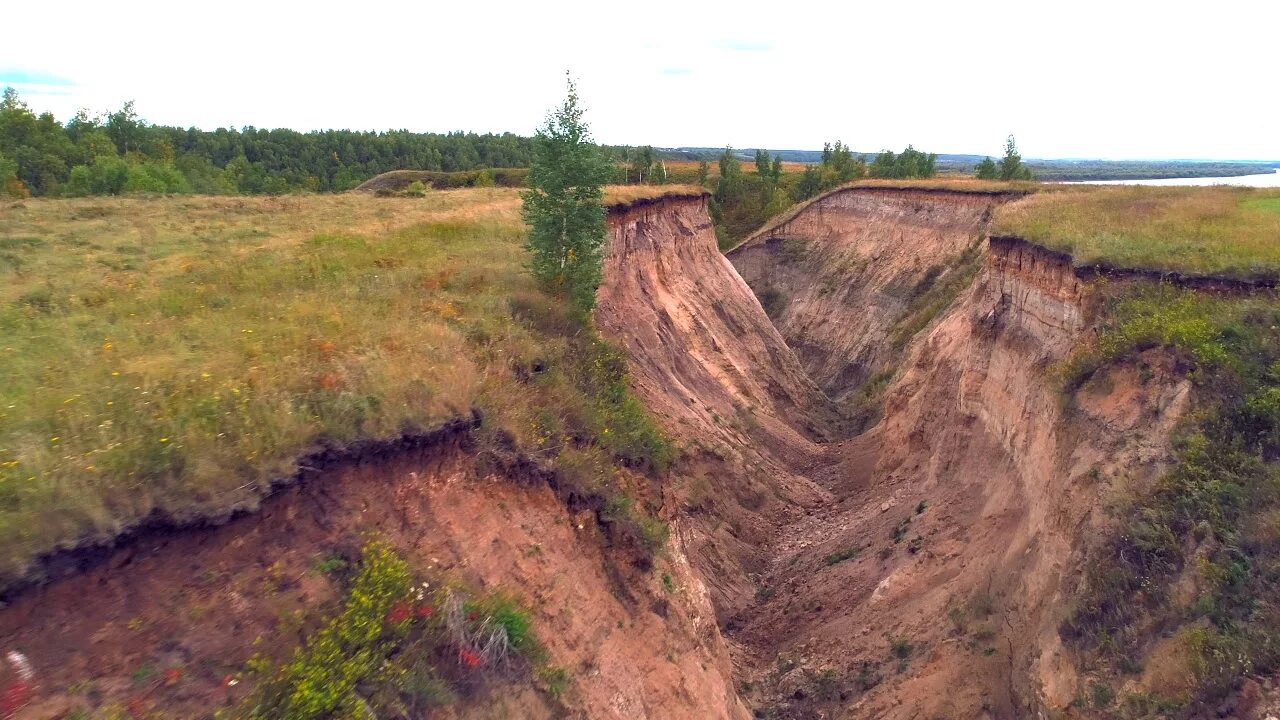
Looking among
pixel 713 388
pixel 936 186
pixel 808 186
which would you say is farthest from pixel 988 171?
pixel 713 388

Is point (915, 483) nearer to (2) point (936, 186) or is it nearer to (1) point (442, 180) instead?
(2) point (936, 186)

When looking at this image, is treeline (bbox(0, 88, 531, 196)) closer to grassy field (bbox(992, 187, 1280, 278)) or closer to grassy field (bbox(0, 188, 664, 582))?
grassy field (bbox(0, 188, 664, 582))

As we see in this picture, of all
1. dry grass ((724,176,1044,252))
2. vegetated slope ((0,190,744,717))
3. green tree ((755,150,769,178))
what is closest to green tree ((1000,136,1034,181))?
dry grass ((724,176,1044,252))

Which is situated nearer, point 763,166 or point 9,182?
point 9,182

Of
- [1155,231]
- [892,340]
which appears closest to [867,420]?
[892,340]

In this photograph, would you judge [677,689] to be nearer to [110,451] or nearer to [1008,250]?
[110,451]
